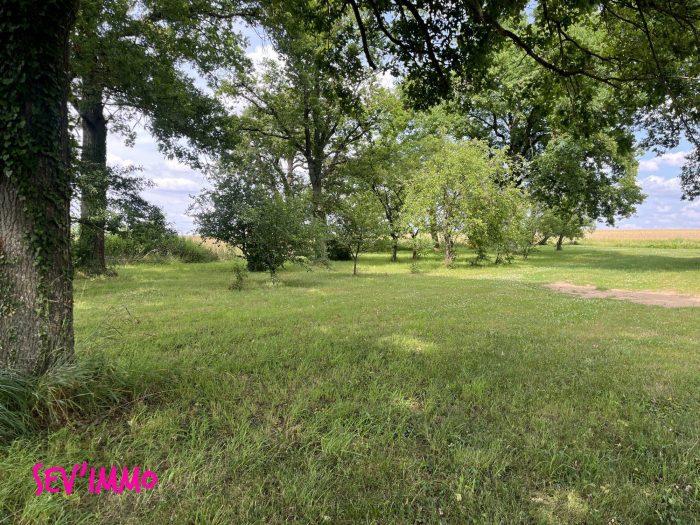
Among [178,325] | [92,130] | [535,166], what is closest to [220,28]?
[92,130]

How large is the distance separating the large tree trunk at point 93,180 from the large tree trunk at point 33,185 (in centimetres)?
747

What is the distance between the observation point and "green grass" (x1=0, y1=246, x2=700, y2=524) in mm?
1903

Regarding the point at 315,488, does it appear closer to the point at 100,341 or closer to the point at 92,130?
the point at 100,341

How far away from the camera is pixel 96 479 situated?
6.70ft

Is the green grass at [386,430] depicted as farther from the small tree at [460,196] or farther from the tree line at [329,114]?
the small tree at [460,196]

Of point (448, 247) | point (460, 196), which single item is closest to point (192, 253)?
point (448, 247)

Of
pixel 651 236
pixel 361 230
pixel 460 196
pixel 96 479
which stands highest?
pixel 460 196

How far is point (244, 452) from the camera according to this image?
7.46 ft

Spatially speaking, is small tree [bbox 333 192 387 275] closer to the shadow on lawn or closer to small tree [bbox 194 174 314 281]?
small tree [bbox 194 174 314 281]

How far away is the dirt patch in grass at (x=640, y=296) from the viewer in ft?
28.2

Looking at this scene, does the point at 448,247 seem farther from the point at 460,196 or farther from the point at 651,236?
the point at 651,236

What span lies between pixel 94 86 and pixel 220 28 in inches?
158

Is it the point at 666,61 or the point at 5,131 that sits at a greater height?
the point at 666,61

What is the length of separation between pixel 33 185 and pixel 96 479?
202 cm
